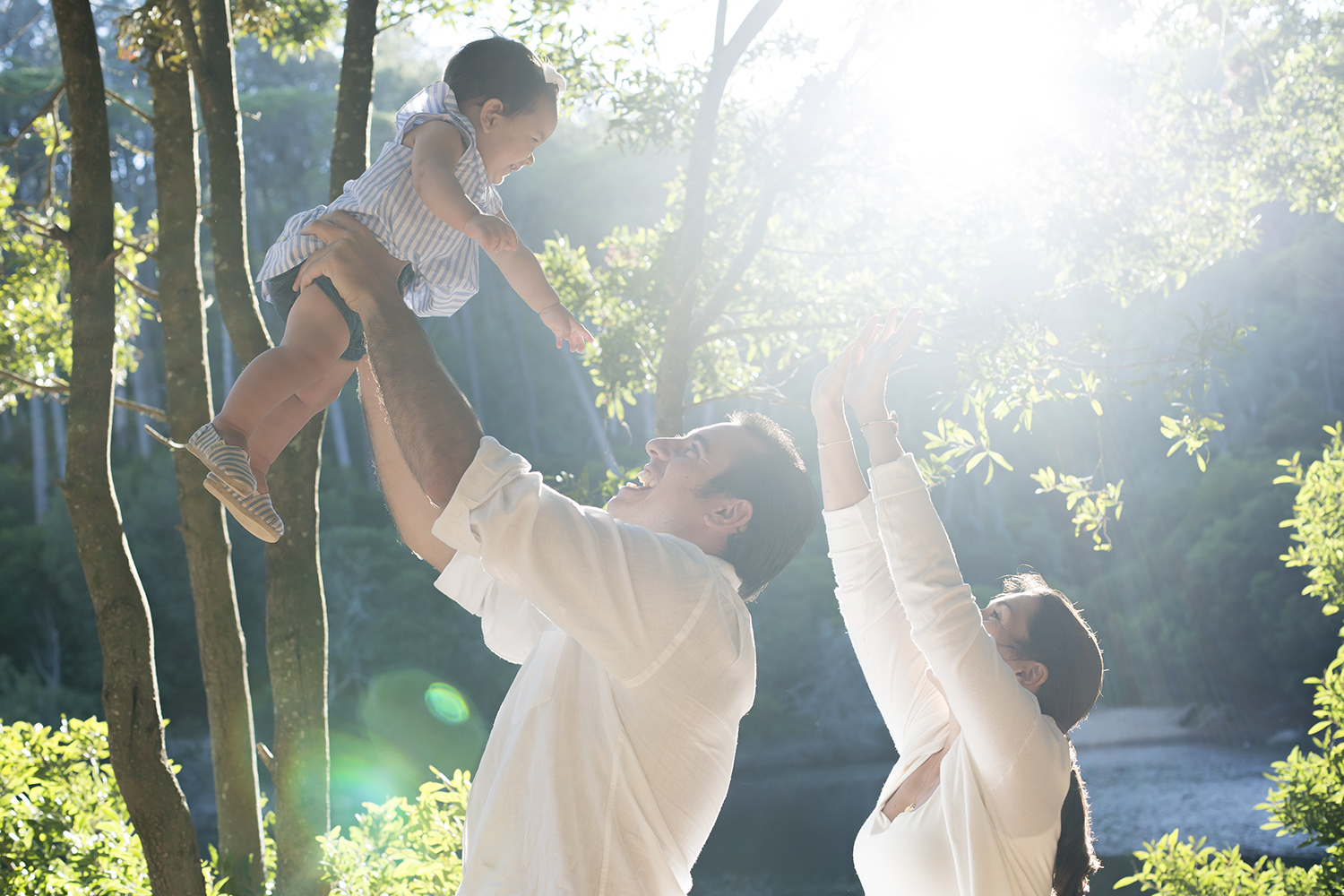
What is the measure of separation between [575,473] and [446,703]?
6624 millimetres

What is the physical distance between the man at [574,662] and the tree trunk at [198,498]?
5.22 ft

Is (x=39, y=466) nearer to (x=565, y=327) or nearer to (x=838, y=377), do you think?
(x=565, y=327)

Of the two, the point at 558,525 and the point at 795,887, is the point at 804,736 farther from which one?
the point at 558,525

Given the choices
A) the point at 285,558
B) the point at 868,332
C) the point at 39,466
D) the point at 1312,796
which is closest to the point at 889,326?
the point at 868,332

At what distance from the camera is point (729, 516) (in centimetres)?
140

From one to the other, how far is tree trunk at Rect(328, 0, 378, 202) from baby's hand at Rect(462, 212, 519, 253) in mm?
1653

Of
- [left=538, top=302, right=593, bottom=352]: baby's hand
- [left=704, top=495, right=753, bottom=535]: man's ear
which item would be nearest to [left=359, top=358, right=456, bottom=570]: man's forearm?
[left=538, top=302, right=593, bottom=352]: baby's hand

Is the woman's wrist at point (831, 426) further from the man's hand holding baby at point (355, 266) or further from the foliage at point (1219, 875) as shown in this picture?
the foliage at point (1219, 875)

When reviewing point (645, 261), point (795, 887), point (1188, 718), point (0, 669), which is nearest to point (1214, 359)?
point (645, 261)

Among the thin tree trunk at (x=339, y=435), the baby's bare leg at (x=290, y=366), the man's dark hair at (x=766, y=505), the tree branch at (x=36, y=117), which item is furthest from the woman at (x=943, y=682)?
the thin tree trunk at (x=339, y=435)

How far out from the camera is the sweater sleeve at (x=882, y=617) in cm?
175

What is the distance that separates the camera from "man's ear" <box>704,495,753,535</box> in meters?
1.40

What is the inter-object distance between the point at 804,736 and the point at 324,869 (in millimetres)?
12378

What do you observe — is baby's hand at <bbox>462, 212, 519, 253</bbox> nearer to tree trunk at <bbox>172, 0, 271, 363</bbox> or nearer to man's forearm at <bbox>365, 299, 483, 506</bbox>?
man's forearm at <bbox>365, 299, 483, 506</bbox>
